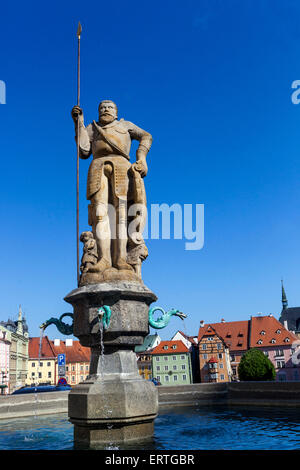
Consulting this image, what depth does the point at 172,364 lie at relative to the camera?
210 ft

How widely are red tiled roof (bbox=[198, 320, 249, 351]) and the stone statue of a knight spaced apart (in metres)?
59.6

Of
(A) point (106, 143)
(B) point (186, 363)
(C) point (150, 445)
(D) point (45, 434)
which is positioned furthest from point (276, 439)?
(B) point (186, 363)

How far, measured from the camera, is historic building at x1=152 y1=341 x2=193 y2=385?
63750 mm

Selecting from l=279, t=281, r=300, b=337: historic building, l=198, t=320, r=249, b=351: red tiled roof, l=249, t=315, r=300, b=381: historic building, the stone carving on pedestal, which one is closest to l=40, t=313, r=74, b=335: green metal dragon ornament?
the stone carving on pedestal

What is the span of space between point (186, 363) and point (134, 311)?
60.2 meters

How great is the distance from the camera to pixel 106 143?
790cm

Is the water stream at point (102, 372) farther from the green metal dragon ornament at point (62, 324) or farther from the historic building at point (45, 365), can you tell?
the historic building at point (45, 365)

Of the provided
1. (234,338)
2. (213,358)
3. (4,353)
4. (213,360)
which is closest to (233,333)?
(234,338)

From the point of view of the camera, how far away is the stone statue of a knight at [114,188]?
7.43 m

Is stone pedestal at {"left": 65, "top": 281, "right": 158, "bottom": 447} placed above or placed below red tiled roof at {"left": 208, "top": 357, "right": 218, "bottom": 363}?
above

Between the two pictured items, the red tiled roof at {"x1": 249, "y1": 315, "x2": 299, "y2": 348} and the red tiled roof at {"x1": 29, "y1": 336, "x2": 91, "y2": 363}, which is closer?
the red tiled roof at {"x1": 249, "y1": 315, "x2": 299, "y2": 348}

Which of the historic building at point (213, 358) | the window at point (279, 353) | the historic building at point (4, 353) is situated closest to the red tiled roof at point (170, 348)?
the historic building at point (213, 358)

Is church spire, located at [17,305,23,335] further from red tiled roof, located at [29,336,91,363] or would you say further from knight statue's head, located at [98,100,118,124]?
knight statue's head, located at [98,100,118,124]
